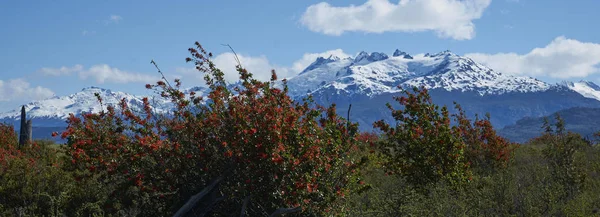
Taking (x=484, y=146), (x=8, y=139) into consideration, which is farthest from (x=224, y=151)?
(x=8, y=139)

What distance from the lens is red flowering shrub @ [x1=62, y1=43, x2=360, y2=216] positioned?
9148mm

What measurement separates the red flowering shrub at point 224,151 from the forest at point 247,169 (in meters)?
0.02

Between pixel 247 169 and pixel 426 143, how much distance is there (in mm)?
5037

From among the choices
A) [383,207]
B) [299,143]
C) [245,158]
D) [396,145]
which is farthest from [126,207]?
[396,145]

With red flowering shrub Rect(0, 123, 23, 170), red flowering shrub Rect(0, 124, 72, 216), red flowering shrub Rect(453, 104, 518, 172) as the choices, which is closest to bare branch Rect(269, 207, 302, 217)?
red flowering shrub Rect(0, 124, 72, 216)

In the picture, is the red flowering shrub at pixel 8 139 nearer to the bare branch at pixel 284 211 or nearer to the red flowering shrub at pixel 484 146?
the bare branch at pixel 284 211

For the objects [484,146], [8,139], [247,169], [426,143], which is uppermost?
[8,139]

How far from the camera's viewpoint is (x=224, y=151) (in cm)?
962

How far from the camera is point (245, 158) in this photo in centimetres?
928

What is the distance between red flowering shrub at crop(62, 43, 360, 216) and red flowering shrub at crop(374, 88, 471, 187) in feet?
8.78

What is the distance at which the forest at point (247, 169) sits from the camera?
364 inches

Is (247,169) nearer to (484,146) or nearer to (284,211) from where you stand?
(284,211)

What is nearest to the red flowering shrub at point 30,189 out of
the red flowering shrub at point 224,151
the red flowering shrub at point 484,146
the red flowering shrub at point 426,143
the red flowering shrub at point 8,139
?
the red flowering shrub at point 224,151

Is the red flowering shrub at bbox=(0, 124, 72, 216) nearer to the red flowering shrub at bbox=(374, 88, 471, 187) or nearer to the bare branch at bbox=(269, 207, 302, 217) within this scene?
the bare branch at bbox=(269, 207, 302, 217)
